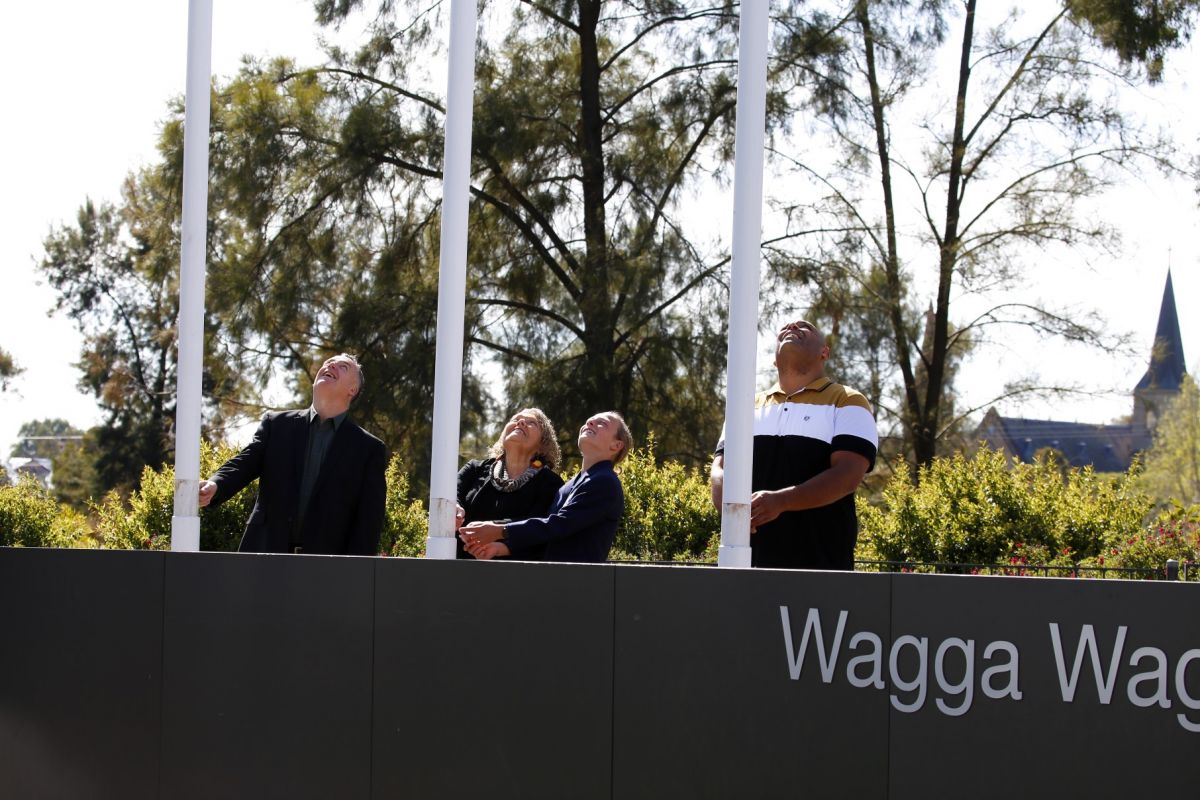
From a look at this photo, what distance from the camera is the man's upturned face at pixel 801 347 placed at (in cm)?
477

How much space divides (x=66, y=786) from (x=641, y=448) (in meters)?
12.1

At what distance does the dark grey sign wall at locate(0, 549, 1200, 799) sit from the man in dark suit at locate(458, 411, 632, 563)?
2.68 ft

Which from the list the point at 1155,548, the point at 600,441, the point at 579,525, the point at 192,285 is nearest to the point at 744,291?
the point at 600,441

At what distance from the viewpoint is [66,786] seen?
13.6 ft

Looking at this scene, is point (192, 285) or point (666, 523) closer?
point (192, 285)

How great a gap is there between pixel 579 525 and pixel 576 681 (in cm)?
104

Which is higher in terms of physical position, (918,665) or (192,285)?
(192,285)

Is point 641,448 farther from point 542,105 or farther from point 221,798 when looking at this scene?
point 221,798

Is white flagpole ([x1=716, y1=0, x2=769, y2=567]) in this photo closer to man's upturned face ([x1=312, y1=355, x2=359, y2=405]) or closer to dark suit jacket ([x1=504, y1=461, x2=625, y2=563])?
dark suit jacket ([x1=504, y1=461, x2=625, y2=563])

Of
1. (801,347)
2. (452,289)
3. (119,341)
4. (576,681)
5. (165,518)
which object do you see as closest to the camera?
(576,681)

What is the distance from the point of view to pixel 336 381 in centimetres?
513

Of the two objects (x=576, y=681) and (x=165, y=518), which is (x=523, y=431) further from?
(x=165, y=518)

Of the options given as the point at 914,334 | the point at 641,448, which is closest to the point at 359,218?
the point at 641,448

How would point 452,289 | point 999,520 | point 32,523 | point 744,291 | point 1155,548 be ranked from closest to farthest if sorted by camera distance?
point 744,291 < point 452,289 < point 1155,548 < point 999,520 < point 32,523
